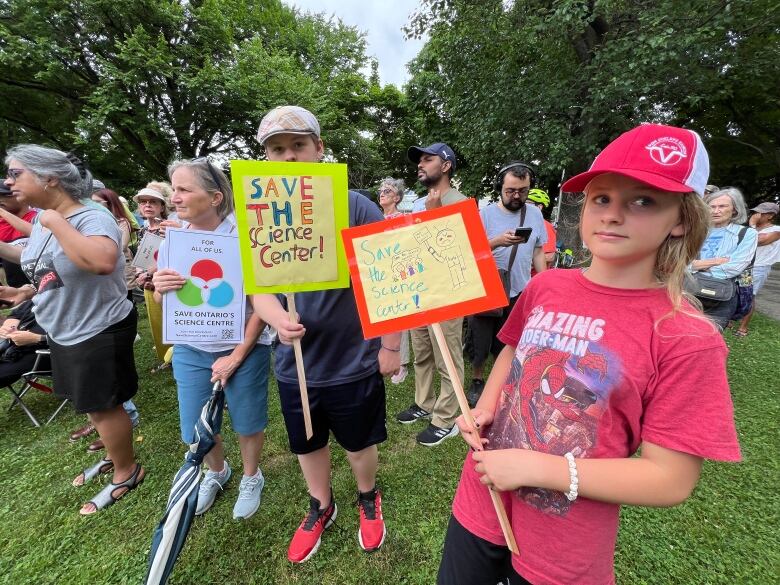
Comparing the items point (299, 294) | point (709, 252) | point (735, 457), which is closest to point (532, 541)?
point (735, 457)

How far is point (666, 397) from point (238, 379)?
204cm

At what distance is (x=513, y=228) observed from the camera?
3307 millimetres

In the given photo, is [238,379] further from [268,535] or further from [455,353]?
Answer: [455,353]

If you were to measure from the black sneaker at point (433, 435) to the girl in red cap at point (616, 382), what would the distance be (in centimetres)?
199

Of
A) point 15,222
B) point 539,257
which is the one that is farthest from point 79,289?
point 539,257

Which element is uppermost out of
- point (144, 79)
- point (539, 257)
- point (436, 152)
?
point (144, 79)

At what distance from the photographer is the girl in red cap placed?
0.84 m

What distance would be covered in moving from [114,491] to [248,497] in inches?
41.5

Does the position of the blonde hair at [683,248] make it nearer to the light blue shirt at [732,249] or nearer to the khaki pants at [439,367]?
the khaki pants at [439,367]

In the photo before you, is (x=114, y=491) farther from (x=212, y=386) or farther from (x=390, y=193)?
(x=390, y=193)

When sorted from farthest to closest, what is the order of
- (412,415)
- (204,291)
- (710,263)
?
(710,263) → (412,415) → (204,291)

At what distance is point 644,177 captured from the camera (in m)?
0.85

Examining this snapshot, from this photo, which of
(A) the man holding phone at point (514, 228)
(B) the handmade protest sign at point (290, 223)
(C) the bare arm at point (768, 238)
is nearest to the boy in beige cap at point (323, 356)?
(B) the handmade protest sign at point (290, 223)

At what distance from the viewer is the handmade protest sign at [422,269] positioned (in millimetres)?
1304
